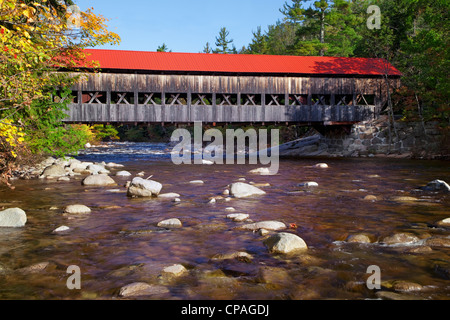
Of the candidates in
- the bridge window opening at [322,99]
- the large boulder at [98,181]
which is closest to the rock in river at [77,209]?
the large boulder at [98,181]

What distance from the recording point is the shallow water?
3.33 meters

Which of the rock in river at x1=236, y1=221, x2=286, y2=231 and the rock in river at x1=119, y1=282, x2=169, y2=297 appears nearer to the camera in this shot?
the rock in river at x1=119, y1=282, x2=169, y2=297

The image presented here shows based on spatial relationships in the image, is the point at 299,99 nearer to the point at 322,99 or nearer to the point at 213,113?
the point at 322,99

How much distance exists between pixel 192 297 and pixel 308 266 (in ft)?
4.49

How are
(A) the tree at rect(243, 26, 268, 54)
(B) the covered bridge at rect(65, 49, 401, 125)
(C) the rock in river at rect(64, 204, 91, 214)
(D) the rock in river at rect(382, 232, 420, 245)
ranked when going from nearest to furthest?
(D) the rock in river at rect(382, 232, 420, 245), (C) the rock in river at rect(64, 204, 91, 214), (B) the covered bridge at rect(65, 49, 401, 125), (A) the tree at rect(243, 26, 268, 54)

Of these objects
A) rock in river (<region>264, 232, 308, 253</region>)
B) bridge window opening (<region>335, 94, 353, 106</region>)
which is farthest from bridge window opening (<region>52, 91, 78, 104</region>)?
bridge window opening (<region>335, 94, 353, 106</region>)

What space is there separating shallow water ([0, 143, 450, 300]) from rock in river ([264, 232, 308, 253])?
0.12 metres

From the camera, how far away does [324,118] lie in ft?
69.9

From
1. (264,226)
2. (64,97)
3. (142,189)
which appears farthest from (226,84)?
(264,226)

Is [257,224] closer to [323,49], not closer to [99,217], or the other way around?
[99,217]

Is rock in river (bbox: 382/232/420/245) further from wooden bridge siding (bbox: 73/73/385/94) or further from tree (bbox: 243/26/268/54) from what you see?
tree (bbox: 243/26/268/54)

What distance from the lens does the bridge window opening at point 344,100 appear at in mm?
21853

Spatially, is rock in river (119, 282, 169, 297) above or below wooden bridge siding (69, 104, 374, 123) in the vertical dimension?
below
